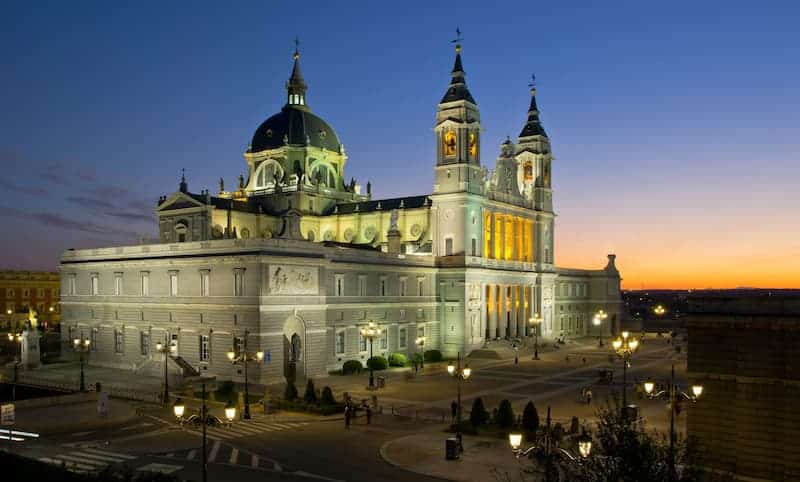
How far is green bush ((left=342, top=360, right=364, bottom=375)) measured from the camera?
63.3m

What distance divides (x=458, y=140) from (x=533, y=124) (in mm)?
24588

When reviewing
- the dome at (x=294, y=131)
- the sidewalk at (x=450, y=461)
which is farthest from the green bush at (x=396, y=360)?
the dome at (x=294, y=131)

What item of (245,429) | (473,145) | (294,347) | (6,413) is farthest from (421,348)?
(6,413)

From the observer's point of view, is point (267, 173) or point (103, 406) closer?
point (103, 406)

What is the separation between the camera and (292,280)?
57688mm

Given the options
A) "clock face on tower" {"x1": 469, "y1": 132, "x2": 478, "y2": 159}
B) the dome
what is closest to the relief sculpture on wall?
"clock face on tower" {"x1": 469, "y1": 132, "x2": 478, "y2": 159}

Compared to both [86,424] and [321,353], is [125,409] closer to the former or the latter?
[86,424]

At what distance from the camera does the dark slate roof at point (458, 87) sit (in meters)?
81.5

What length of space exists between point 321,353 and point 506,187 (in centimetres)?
3930

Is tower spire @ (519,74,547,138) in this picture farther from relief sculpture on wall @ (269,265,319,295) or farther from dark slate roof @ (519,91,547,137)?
relief sculpture on wall @ (269,265,319,295)

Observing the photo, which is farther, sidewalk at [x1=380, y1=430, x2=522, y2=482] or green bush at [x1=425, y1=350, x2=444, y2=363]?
green bush at [x1=425, y1=350, x2=444, y2=363]

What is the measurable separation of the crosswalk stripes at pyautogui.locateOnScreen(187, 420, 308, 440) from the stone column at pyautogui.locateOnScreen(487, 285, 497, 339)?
47287 millimetres

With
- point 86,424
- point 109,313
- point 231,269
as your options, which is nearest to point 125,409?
point 86,424

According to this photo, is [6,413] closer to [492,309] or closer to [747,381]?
[747,381]
